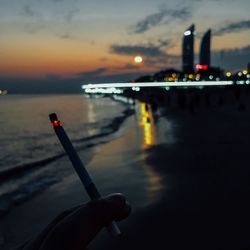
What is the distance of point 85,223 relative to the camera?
1.99 m

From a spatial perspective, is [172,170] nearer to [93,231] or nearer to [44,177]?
[44,177]

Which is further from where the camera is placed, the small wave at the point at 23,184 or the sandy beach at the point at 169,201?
the small wave at the point at 23,184

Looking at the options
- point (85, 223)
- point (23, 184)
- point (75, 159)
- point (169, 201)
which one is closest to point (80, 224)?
point (85, 223)

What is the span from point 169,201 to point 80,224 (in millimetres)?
7986

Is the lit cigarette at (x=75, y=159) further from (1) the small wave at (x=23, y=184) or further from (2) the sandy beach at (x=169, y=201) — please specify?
(1) the small wave at (x=23, y=184)

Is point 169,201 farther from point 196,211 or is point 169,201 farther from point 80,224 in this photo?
point 80,224

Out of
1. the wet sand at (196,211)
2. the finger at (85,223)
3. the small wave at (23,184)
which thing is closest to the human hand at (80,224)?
the finger at (85,223)

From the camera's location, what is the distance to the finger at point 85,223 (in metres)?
1.91

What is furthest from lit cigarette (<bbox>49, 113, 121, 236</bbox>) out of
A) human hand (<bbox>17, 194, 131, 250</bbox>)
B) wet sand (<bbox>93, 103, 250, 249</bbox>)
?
wet sand (<bbox>93, 103, 250, 249</bbox>)

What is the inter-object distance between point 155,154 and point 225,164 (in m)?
5.16

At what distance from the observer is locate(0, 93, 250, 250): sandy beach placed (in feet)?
23.5

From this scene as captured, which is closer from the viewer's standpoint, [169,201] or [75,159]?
[75,159]

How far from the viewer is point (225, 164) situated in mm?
14500

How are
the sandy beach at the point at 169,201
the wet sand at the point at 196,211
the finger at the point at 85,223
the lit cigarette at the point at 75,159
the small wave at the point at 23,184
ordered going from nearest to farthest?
the finger at the point at 85,223 < the lit cigarette at the point at 75,159 < the wet sand at the point at 196,211 < the sandy beach at the point at 169,201 < the small wave at the point at 23,184
